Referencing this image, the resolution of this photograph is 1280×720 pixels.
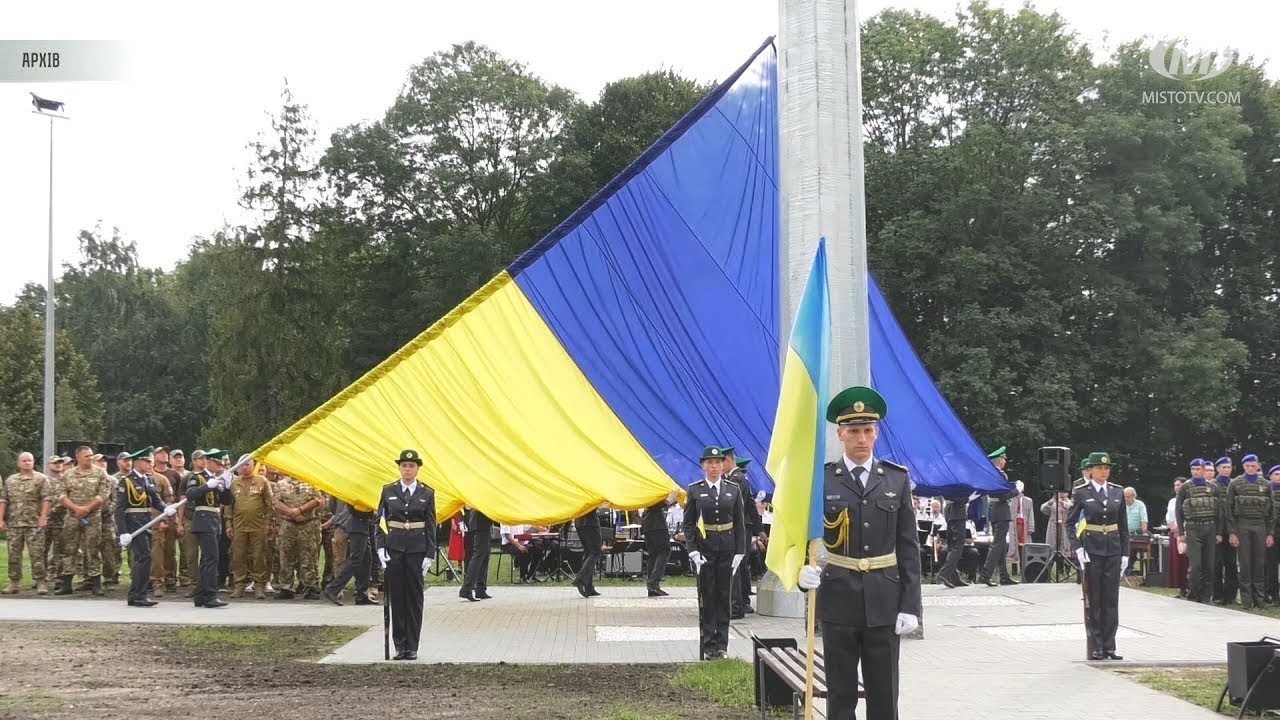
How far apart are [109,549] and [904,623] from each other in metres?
14.1

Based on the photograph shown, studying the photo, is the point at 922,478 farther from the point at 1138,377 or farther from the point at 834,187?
the point at 1138,377

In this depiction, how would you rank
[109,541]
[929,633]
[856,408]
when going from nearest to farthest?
[856,408] < [929,633] < [109,541]

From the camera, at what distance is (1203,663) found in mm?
10617

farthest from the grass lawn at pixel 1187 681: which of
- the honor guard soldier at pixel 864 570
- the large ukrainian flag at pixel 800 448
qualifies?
the large ukrainian flag at pixel 800 448

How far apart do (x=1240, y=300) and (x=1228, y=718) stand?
30.8 metres

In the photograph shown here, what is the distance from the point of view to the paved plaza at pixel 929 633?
9.12 meters

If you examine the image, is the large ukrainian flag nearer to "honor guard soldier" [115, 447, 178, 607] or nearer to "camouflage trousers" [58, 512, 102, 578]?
"honor guard soldier" [115, 447, 178, 607]

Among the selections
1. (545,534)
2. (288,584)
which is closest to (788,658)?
(288,584)

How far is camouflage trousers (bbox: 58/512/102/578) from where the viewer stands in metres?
16.5

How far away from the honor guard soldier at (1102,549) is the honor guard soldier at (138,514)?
10.5 meters

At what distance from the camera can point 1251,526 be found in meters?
15.5

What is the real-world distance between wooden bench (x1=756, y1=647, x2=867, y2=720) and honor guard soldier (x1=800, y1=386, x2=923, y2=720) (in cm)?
42

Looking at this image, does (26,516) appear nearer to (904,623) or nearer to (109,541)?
(109,541)

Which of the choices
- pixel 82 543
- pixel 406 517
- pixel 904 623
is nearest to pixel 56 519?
pixel 82 543
